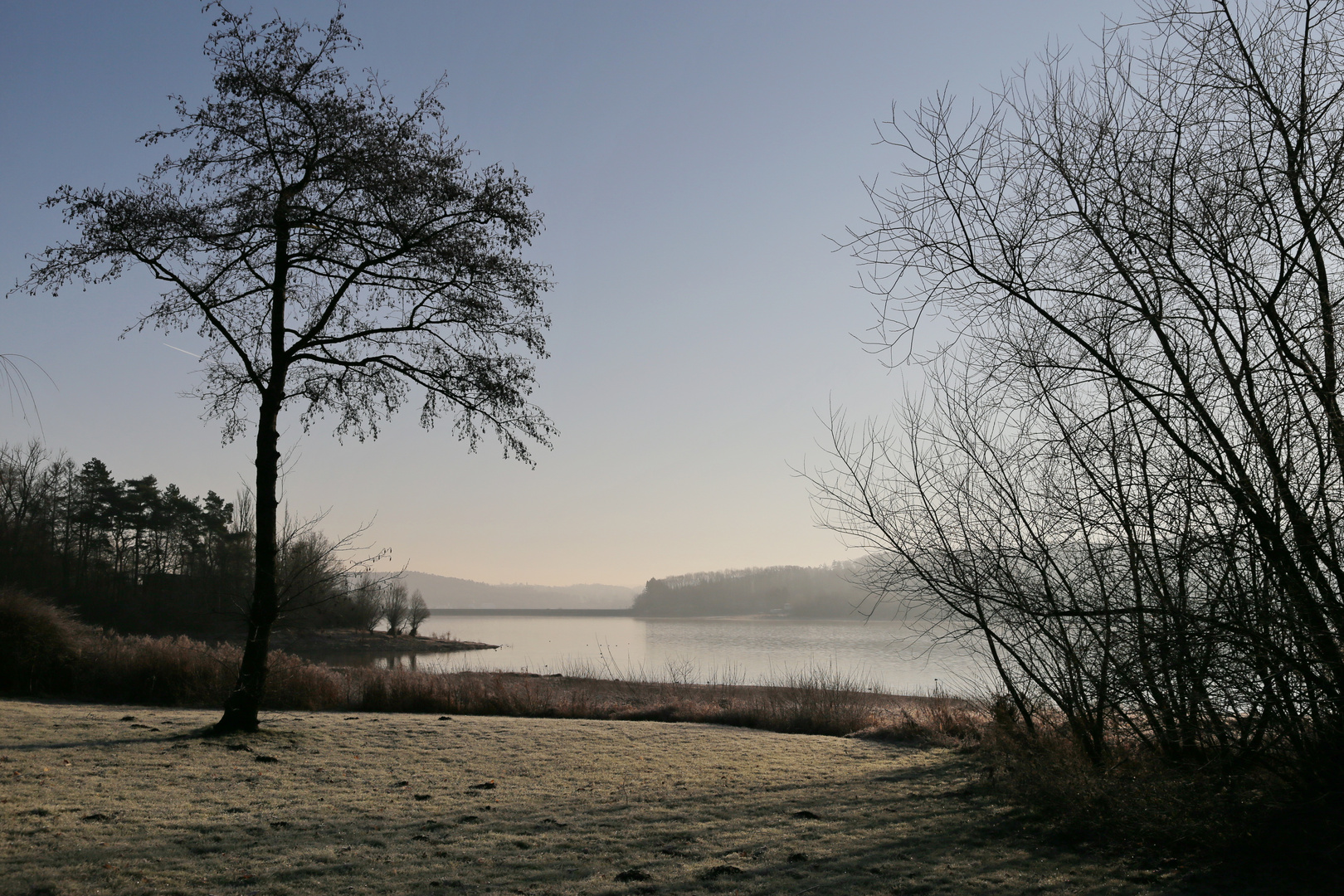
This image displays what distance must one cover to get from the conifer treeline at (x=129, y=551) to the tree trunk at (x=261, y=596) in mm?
36940

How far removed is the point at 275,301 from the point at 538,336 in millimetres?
3413

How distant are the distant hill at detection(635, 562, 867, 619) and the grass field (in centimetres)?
8553

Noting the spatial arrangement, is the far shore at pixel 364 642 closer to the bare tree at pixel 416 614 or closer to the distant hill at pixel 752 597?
the bare tree at pixel 416 614

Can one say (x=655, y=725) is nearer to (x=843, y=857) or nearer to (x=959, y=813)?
(x=959, y=813)

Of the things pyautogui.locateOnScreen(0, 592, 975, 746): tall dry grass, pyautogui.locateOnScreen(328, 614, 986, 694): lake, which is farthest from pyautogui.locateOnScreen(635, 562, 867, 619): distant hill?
pyautogui.locateOnScreen(0, 592, 975, 746): tall dry grass

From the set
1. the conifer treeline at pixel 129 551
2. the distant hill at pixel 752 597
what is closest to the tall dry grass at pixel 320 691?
the conifer treeline at pixel 129 551

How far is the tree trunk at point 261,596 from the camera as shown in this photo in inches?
343

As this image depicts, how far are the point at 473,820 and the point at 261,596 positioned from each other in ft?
16.3

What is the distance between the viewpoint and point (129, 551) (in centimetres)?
5000

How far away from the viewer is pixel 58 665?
13.4 meters

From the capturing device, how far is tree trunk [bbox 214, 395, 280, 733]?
8.70m

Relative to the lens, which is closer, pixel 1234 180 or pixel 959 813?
pixel 1234 180

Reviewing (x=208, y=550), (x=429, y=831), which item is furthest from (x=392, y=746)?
(x=208, y=550)

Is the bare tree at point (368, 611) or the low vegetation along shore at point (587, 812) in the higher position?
the low vegetation along shore at point (587, 812)
